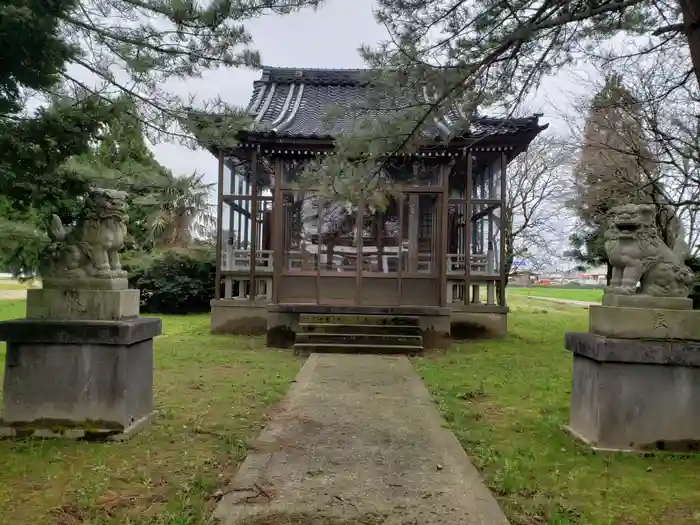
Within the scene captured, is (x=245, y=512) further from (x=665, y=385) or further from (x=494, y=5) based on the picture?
(x=494, y=5)

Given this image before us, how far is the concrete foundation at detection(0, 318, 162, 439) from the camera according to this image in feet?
14.0

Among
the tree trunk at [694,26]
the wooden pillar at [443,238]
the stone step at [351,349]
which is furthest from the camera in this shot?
the wooden pillar at [443,238]

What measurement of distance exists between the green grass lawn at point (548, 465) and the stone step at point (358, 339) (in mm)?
2270

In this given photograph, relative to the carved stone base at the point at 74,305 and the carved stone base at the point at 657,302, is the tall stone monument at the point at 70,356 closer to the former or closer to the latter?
the carved stone base at the point at 74,305

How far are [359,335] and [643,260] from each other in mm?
5989

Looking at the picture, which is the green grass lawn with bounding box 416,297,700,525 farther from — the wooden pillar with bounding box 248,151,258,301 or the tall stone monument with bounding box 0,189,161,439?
the wooden pillar with bounding box 248,151,258,301

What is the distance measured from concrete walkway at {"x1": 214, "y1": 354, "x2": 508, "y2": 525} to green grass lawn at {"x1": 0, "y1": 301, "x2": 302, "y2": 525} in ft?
0.77

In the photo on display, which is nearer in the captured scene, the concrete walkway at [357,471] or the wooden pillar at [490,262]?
the concrete walkway at [357,471]

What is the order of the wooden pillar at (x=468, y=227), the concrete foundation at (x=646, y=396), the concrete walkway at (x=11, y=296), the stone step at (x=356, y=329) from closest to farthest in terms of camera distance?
the concrete foundation at (x=646, y=396) < the stone step at (x=356, y=329) < the wooden pillar at (x=468, y=227) < the concrete walkway at (x=11, y=296)

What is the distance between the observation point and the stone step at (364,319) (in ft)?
33.7

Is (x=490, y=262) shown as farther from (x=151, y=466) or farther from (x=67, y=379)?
(x=151, y=466)

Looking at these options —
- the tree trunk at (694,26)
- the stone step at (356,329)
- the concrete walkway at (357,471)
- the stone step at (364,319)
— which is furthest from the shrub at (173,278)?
the tree trunk at (694,26)

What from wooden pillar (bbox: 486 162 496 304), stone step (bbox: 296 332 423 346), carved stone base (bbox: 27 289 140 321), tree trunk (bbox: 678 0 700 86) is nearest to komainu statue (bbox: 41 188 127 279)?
carved stone base (bbox: 27 289 140 321)

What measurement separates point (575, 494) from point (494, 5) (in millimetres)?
3468
